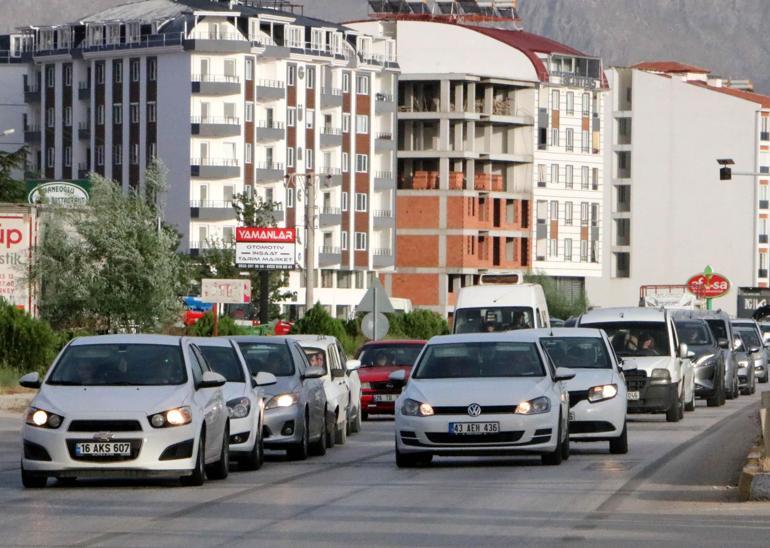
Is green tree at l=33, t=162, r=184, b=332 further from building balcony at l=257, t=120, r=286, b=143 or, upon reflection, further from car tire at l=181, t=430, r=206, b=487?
building balcony at l=257, t=120, r=286, b=143

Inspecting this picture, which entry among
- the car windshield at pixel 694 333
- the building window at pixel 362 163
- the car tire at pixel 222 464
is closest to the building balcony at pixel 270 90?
the building window at pixel 362 163

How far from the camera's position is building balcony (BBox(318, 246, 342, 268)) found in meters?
126

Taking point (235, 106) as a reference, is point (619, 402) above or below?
below

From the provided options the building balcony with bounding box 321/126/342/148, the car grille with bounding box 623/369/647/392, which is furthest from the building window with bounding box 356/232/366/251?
the car grille with bounding box 623/369/647/392

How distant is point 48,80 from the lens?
4978 inches

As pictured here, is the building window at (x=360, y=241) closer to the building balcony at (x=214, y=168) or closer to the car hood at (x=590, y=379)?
the building balcony at (x=214, y=168)

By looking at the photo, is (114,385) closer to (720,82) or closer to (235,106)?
(235,106)

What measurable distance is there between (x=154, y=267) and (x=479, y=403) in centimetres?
4815

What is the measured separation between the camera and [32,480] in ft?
64.4

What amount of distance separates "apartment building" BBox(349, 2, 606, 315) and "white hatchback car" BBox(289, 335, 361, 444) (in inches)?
3824

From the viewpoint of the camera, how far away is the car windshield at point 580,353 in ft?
90.1

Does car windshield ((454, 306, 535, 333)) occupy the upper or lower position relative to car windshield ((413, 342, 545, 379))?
lower

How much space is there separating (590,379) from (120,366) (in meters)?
8.04

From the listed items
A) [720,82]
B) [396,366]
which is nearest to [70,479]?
[396,366]
